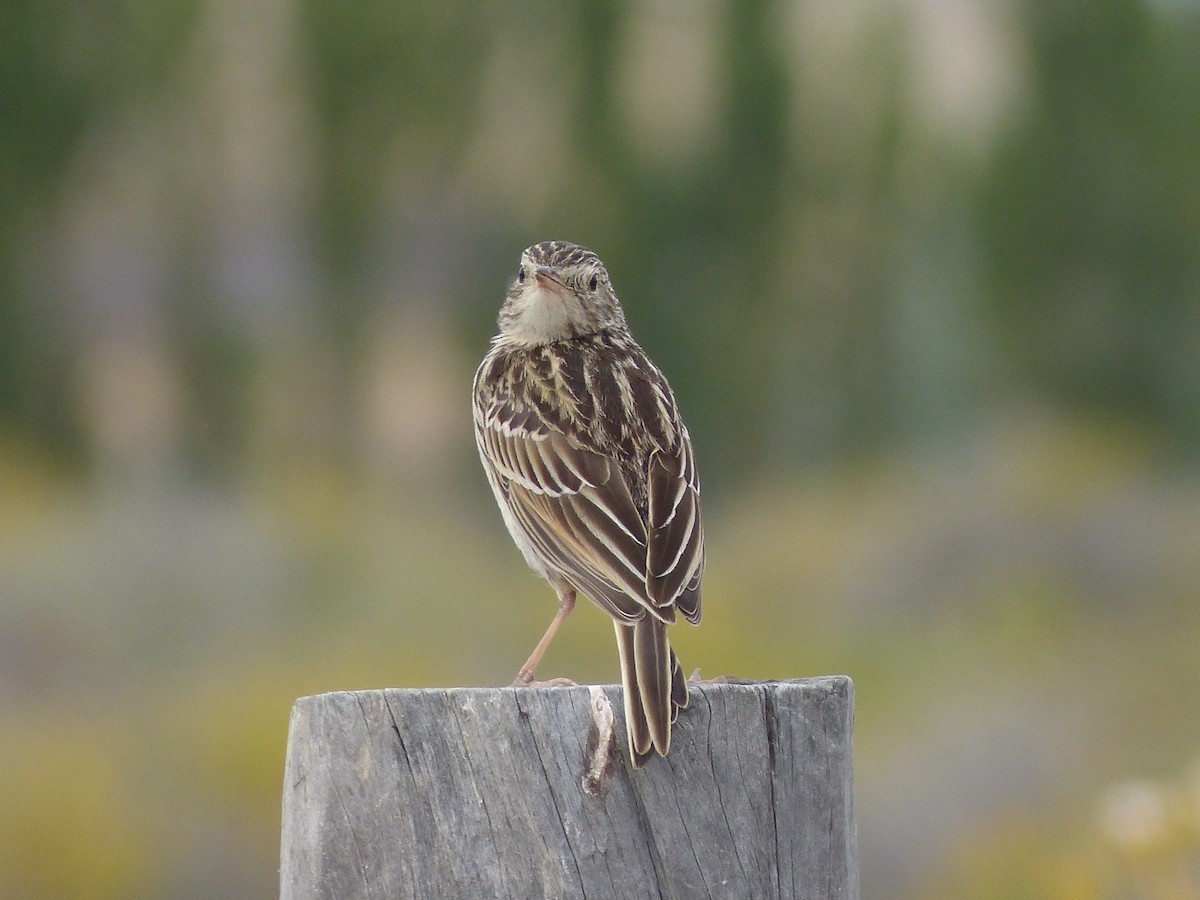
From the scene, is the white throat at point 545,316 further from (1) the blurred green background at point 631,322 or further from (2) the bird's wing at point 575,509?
(1) the blurred green background at point 631,322

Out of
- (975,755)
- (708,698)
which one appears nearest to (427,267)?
(975,755)

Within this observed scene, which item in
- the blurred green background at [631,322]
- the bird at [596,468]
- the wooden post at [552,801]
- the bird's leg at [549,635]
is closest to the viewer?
the wooden post at [552,801]

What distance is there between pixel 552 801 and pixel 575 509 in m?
1.92

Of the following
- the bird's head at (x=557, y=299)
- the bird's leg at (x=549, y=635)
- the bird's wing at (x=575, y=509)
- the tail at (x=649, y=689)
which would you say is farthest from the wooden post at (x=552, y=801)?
the bird's head at (x=557, y=299)

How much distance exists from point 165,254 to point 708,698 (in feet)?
39.3

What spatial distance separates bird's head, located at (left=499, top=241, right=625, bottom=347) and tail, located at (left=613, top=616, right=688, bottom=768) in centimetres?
273

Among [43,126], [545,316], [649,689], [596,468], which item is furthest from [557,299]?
[43,126]

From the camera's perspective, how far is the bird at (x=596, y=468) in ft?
14.8

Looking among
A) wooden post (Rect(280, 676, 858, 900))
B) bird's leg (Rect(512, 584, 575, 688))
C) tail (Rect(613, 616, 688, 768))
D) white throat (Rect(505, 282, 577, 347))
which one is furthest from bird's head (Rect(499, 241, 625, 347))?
wooden post (Rect(280, 676, 858, 900))

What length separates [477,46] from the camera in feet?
50.2

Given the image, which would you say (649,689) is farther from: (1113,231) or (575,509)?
(1113,231)

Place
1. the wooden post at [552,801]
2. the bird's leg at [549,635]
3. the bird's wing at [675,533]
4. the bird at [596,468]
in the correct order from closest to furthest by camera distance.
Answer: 1. the wooden post at [552,801]
2. the bird at [596,468]
3. the bird's wing at [675,533]
4. the bird's leg at [549,635]

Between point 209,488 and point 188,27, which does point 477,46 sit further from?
point 209,488

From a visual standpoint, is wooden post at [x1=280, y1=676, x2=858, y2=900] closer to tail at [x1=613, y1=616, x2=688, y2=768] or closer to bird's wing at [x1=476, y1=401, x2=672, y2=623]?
tail at [x1=613, y1=616, x2=688, y2=768]
